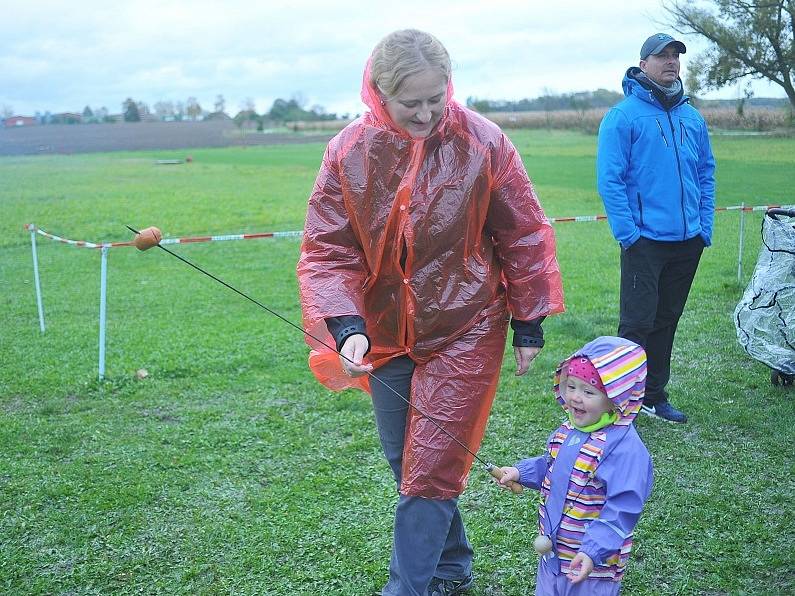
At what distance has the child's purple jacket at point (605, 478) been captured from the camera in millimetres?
2227

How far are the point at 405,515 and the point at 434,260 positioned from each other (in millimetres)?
856

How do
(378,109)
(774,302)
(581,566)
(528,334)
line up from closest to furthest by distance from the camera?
1. (581,566)
2. (378,109)
3. (528,334)
4. (774,302)

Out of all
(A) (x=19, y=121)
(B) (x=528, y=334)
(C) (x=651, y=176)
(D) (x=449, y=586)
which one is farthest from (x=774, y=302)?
(A) (x=19, y=121)

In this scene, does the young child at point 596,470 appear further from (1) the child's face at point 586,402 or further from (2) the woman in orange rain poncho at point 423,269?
(2) the woman in orange rain poncho at point 423,269

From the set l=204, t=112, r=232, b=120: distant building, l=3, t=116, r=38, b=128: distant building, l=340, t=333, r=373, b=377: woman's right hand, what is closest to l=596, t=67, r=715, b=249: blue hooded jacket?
l=340, t=333, r=373, b=377: woman's right hand

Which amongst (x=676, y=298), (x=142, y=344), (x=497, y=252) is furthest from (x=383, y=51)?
(x=142, y=344)

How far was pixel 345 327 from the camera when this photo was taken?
8.39 ft

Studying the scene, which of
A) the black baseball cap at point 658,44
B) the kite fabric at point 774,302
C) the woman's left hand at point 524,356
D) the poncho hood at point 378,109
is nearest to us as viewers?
the poncho hood at point 378,109

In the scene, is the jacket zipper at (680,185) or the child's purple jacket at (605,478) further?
the jacket zipper at (680,185)

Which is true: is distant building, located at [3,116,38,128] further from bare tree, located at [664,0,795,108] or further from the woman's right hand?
the woman's right hand

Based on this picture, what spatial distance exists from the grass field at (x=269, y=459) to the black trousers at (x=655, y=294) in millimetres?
367

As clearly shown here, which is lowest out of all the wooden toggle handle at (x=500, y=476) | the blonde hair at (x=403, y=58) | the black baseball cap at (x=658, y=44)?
the wooden toggle handle at (x=500, y=476)

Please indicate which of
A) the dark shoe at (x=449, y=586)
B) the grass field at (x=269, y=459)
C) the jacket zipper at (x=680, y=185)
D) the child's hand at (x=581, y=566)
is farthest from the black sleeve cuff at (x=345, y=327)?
the jacket zipper at (x=680, y=185)

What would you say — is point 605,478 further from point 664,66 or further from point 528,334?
point 664,66
